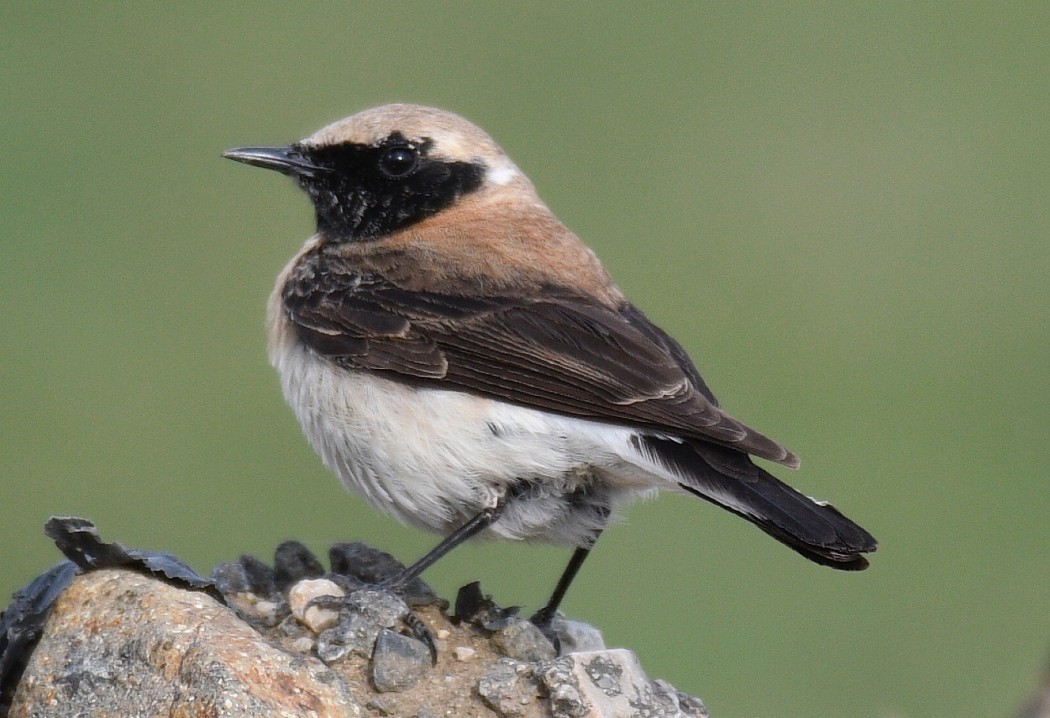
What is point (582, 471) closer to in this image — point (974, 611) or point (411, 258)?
point (411, 258)

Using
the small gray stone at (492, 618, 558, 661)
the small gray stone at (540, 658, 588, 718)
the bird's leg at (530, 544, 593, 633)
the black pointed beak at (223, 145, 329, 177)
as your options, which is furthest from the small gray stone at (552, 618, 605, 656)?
the black pointed beak at (223, 145, 329, 177)

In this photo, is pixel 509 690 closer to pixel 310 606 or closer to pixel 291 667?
pixel 291 667

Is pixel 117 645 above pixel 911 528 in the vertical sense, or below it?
below

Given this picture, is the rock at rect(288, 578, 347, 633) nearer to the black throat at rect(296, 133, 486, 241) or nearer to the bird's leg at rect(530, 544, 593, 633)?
the bird's leg at rect(530, 544, 593, 633)

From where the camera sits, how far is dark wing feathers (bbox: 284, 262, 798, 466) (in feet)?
19.3

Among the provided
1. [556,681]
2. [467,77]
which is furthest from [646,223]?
[556,681]

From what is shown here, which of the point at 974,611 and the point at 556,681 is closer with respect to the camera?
the point at 556,681

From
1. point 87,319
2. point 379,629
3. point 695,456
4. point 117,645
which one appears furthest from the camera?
point 87,319

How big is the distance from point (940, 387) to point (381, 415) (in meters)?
8.14

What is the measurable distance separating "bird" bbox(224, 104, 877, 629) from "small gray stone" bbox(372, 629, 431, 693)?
2.38 feet

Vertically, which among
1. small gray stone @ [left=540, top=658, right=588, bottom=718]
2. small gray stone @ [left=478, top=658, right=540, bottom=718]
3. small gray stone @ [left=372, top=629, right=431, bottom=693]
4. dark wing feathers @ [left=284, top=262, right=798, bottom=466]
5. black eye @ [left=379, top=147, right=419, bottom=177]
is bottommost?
small gray stone @ [left=372, top=629, right=431, bottom=693]

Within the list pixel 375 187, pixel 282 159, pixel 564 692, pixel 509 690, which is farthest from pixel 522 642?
pixel 282 159

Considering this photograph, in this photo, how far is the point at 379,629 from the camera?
17.2ft

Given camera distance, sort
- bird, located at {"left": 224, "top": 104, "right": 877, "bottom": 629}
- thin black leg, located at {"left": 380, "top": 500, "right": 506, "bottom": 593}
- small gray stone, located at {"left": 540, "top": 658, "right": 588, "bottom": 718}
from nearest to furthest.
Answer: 1. small gray stone, located at {"left": 540, "top": 658, "right": 588, "bottom": 718}
2. bird, located at {"left": 224, "top": 104, "right": 877, "bottom": 629}
3. thin black leg, located at {"left": 380, "top": 500, "right": 506, "bottom": 593}
